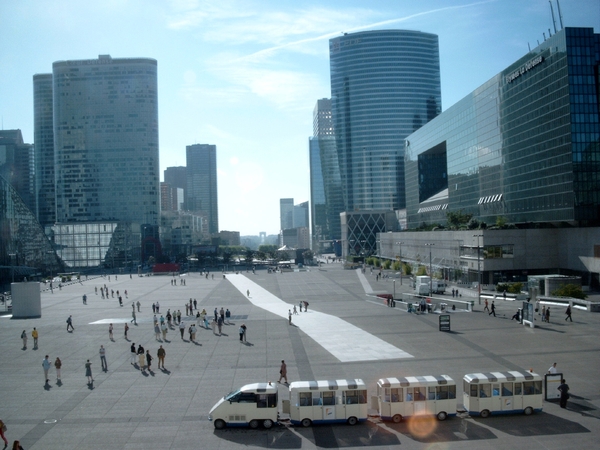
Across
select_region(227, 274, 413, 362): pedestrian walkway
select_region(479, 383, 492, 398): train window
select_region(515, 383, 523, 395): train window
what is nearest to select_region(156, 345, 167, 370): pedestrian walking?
select_region(227, 274, 413, 362): pedestrian walkway

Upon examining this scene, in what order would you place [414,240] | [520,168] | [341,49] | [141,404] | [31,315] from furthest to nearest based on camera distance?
[341,49], [414,240], [520,168], [31,315], [141,404]

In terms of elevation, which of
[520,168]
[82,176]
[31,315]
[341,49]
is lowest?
[31,315]

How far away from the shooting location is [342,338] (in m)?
33.1

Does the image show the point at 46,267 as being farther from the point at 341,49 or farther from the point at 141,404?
the point at 341,49

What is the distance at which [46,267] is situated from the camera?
395 ft

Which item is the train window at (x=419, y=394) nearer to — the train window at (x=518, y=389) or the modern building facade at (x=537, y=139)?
the train window at (x=518, y=389)

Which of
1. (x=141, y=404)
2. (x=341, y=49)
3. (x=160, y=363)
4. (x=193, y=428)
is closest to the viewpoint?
(x=193, y=428)

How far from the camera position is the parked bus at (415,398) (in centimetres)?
1828

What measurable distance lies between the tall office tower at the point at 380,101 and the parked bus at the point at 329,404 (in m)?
164

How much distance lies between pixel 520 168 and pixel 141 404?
67678 mm

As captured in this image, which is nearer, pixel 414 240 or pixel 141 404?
pixel 141 404

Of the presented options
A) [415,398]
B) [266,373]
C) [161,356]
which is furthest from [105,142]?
[415,398]

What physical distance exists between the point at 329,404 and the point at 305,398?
0.85m

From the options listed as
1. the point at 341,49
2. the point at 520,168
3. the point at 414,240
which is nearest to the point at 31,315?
the point at 520,168
